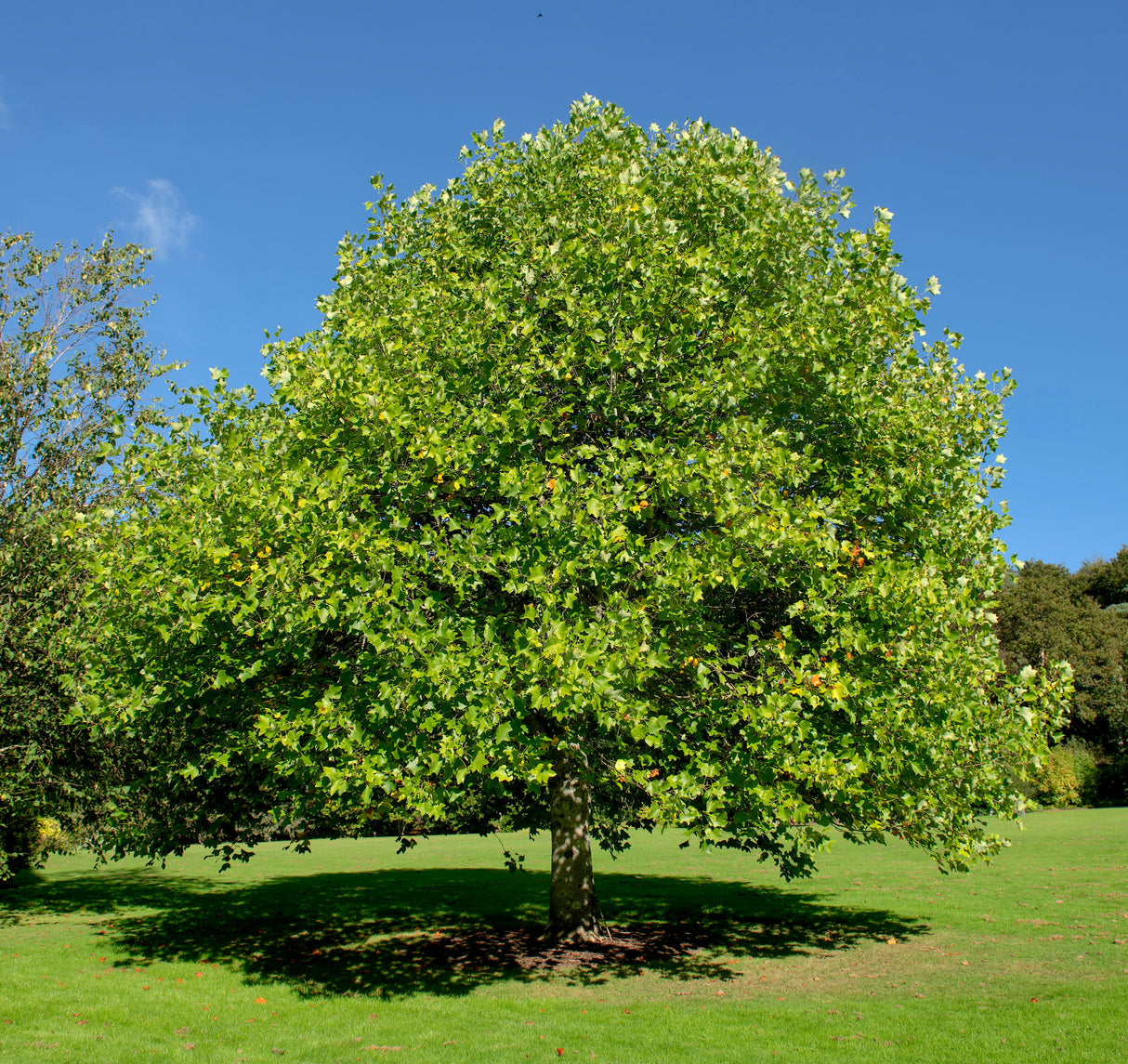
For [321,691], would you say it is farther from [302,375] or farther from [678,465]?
[678,465]

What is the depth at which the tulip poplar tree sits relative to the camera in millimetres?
9875

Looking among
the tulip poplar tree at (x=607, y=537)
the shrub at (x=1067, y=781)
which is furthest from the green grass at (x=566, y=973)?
the shrub at (x=1067, y=781)

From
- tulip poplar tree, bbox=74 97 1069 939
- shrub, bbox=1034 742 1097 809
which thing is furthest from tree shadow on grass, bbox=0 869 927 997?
shrub, bbox=1034 742 1097 809

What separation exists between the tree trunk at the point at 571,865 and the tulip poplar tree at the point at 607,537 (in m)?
0.93

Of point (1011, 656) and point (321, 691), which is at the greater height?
point (1011, 656)

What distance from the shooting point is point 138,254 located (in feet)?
73.1

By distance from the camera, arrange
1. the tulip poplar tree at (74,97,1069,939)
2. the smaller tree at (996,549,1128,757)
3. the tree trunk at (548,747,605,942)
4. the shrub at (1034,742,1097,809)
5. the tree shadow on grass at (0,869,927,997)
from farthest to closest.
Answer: the smaller tree at (996,549,1128,757) → the shrub at (1034,742,1097,809) → the tree trunk at (548,747,605,942) → the tree shadow on grass at (0,869,927,997) → the tulip poplar tree at (74,97,1069,939)

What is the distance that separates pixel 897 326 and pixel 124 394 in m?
19.4

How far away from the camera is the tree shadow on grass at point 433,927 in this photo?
46.5ft

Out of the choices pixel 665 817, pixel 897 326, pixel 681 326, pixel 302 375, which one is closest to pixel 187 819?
pixel 302 375

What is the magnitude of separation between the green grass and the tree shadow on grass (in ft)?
0.30

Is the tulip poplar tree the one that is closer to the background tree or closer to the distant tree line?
the background tree

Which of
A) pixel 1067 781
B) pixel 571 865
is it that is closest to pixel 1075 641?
pixel 1067 781

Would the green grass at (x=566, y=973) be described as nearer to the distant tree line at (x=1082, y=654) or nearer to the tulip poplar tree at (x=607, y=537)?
the tulip poplar tree at (x=607, y=537)
